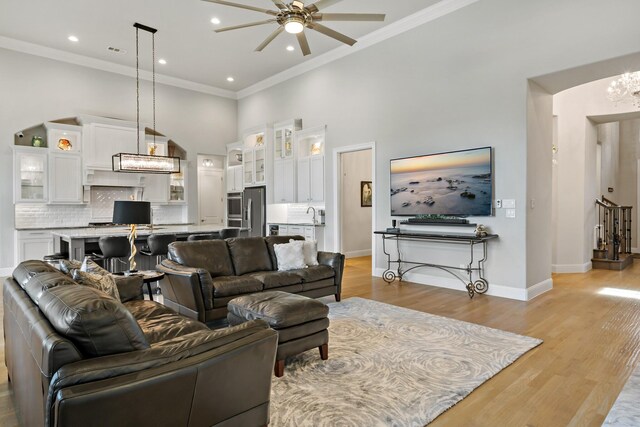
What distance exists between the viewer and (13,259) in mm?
7086

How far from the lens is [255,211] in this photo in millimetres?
9273

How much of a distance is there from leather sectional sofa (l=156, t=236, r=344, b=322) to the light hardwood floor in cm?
83

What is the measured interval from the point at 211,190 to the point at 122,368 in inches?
379

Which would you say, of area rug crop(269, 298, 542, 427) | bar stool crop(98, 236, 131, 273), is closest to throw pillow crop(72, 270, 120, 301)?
area rug crop(269, 298, 542, 427)

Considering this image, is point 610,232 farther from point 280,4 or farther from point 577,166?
point 280,4

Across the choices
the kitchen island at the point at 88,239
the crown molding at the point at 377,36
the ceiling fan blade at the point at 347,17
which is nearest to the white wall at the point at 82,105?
the crown molding at the point at 377,36

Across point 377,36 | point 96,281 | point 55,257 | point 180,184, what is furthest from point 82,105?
point 96,281

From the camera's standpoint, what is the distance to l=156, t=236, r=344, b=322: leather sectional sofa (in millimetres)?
3750

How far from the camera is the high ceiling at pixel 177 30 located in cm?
576

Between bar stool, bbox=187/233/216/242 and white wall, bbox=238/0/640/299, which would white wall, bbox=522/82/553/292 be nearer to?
white wall, bbox=238/0/640/299

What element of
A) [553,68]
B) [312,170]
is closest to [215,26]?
[312,170]

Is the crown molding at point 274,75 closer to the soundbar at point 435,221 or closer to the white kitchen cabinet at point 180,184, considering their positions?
the white kitchen cabinet at point 180,184

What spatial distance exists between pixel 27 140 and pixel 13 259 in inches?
91.9

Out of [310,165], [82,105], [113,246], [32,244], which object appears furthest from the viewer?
[310,165]
